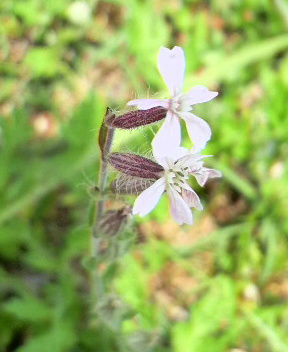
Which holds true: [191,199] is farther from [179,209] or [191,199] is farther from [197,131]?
[197,131]

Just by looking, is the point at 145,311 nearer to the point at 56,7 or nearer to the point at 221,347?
the point at 221,347

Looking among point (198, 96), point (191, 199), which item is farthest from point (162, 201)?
point (198, 96)

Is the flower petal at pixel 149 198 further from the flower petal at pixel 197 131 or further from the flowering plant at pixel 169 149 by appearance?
the flower petal at pixel 197 131

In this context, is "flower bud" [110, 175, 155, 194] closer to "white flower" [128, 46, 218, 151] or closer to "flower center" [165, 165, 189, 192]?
"flower center" [165, 165, 189, 192]

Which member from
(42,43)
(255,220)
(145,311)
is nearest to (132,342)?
(145,311)

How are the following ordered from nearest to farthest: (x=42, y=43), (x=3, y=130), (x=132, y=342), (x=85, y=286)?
(x=132, y=342) < (x=3, y=130) < (x=85, y=286) < (x=42, y=43)

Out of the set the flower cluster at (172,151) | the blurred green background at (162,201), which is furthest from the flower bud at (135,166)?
the blurred green background at (162,201)

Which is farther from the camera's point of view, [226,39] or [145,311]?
[226,39]
